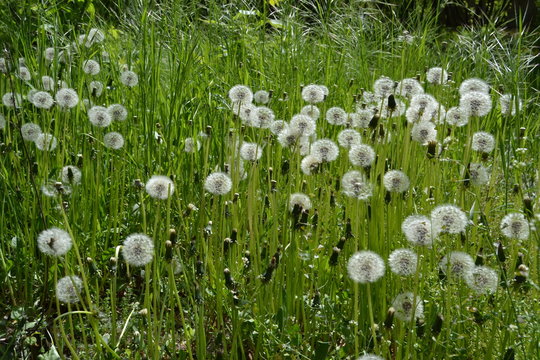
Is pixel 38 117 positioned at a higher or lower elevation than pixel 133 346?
higher

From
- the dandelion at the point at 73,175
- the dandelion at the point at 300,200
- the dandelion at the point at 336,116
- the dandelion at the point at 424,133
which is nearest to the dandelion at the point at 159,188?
the dandelion at the point at 300,200

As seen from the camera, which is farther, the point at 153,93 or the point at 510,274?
the point at 153,93

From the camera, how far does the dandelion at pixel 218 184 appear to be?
5.85 ft

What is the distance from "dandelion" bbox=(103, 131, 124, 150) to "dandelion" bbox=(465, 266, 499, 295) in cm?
122

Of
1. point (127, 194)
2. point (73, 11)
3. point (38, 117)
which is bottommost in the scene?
point (127, 194)

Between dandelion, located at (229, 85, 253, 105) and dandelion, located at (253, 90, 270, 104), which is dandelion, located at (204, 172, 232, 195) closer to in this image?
dandelion, located at (229, 85, 253, 105)

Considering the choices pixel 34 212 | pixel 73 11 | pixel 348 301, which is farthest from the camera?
pixel 73 11

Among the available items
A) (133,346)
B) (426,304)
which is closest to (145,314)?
(133,346)

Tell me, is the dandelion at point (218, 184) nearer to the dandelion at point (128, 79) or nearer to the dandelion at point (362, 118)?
the dandelion at point (362, 118)

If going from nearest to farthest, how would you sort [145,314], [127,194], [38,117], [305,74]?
1. [145,314]
2. [127,194]
3. [38,117]
4. [305,74]

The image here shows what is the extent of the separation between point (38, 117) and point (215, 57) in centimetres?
111

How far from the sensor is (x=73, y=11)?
463 centimetres

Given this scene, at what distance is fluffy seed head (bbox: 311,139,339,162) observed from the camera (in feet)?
6.70

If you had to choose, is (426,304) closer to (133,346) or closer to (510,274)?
(510,274)
